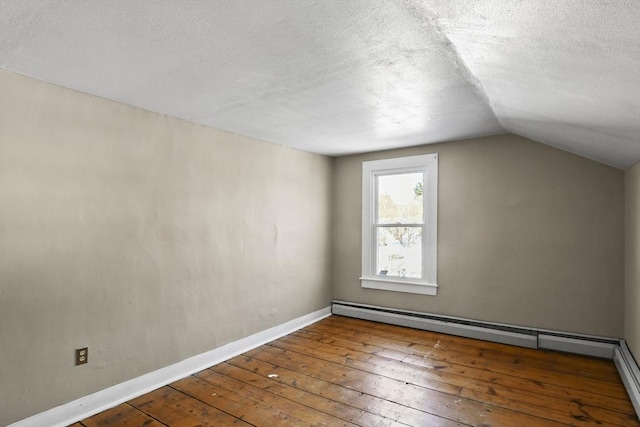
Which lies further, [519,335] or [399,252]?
[399,252]

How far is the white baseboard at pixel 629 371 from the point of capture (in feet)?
8.09

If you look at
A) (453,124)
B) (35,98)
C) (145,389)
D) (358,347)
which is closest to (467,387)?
(358,347)

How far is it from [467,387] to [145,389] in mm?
2510

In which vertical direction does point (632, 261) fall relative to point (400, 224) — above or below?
below

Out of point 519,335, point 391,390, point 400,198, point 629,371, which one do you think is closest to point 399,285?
point 400,198

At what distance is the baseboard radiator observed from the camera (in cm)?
286

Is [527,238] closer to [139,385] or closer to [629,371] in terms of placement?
[629,371]

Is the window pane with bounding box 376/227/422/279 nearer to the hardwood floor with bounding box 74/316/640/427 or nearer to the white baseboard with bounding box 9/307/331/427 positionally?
the hardwood floor with bounding box 74/316/640/427

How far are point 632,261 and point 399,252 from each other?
229cm

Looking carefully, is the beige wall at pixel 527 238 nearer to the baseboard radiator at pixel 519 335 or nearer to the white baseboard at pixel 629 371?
the baseboard radiator at pixel 519 335

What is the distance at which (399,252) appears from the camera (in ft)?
15.2

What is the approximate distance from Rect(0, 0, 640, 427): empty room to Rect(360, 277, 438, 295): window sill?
→ 3 cm

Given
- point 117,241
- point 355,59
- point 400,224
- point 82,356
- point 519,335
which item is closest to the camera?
point 355,59

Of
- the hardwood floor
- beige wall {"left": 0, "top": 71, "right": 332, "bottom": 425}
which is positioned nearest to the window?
the hardwood floor
